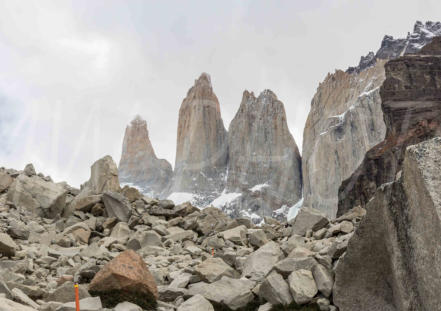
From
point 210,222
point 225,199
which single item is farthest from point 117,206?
point 225,199

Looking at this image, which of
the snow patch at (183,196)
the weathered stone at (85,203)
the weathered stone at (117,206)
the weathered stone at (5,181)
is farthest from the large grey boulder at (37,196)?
the snow patch at (183,196)

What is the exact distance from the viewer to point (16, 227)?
50.2 feet

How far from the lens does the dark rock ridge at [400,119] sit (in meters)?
77.9

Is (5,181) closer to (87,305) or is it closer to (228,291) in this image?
(87,305)

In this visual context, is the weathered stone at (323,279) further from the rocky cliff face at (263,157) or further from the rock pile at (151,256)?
the rocky cliff face at (263,157)

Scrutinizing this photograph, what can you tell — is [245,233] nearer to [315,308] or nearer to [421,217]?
[315,308]

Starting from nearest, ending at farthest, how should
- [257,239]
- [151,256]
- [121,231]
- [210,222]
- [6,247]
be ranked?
[6,247], [151,256], [257,239], [121,231], [210,222]

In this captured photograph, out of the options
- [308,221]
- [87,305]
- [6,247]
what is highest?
[308,221]

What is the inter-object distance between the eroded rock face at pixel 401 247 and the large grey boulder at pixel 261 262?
7.50 ft

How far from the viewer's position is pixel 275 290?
8.11m

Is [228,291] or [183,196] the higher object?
[183,196]

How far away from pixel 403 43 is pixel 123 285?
183599mm

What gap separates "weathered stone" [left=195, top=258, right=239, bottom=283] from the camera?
952cm

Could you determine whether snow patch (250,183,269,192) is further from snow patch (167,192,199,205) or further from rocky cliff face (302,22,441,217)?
snow patch (167,192,199,205)
